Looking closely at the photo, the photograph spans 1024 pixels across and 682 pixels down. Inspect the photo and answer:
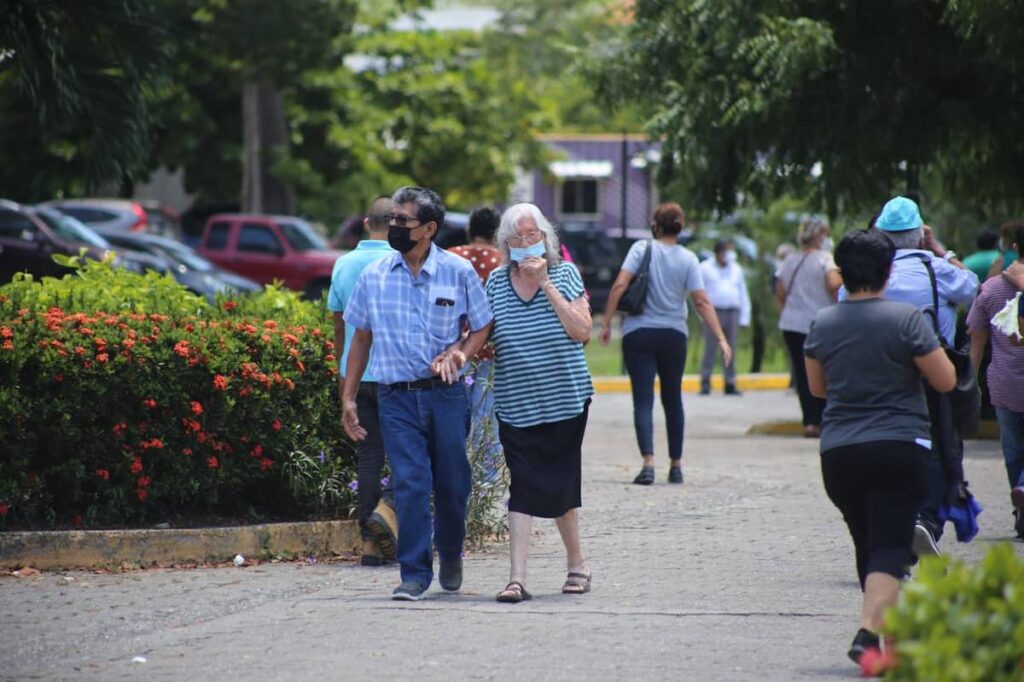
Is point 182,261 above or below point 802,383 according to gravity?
above

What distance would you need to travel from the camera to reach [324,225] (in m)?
40.5

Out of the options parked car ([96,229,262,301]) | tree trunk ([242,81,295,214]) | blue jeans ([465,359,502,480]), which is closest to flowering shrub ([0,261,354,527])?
blue jeans ([465,359,502,480])

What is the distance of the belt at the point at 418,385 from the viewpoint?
7645 mm

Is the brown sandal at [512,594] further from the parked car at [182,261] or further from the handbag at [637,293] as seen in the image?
the parked car at [182,261]

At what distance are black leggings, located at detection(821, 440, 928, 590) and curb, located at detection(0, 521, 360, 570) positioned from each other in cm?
340

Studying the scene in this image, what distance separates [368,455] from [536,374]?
1.36m

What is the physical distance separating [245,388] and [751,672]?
3.52m

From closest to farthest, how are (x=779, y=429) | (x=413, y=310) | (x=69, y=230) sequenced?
(x=413, y=310) < (x=779, y=429) < (x=69, y=230)

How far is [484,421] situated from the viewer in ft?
30.9

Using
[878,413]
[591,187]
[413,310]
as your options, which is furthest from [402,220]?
[591,187]

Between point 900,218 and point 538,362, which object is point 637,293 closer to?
point 900,218

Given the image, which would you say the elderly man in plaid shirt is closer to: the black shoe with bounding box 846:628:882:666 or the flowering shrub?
the flowering shrub

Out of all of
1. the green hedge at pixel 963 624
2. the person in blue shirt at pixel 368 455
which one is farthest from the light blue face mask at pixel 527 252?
the green hedge at pixel 963 624

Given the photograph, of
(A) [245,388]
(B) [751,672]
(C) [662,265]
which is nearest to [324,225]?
(C) [662,265]
